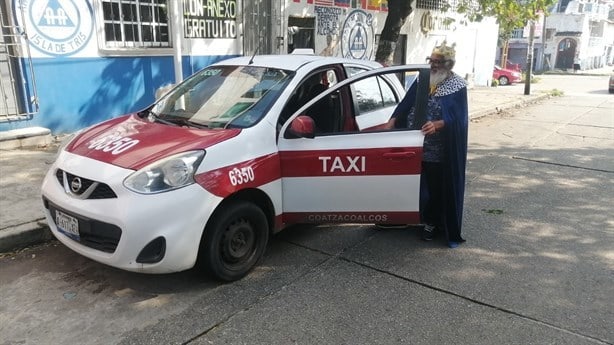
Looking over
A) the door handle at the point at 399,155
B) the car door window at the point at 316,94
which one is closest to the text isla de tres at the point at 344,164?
the door handle at the point at 399,155

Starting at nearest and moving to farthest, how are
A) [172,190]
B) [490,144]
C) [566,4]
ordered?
[172,190] < [490,144] < [566,4]

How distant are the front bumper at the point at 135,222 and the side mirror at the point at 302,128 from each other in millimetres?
855

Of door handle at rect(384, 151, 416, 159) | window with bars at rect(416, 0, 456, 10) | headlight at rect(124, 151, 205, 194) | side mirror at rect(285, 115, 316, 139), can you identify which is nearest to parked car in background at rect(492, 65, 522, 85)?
window with bars at rect(416, 0, 456, 10)

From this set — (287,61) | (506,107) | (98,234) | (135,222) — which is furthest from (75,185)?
(506,107)

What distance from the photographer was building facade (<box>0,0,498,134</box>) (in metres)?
6.93

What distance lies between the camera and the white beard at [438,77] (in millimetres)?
4211

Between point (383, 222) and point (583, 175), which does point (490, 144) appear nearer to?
point (583, 175)

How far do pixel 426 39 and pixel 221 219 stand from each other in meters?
14.7

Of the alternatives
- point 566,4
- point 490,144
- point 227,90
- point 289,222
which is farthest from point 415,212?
point 566,4

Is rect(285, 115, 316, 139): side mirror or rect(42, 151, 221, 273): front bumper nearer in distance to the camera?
rect(42, 151, 221, 273): front bumper

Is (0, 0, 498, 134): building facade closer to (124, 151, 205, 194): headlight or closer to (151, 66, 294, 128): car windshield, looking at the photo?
(151, 66, 294, 128): car windshield

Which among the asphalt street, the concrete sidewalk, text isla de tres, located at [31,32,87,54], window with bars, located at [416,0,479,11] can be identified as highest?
window with bars, located at [416,0,479,11]

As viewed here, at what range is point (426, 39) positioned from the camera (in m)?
16.5

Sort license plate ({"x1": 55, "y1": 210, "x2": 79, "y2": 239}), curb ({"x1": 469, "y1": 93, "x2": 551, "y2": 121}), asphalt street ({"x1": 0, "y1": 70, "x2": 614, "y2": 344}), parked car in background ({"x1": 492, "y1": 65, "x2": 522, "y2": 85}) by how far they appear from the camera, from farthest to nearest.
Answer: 1. parked car in background ({"x1": 492, "y1": 65, "x2": 522, "y2": 85})
2. curb ({"x1": 469, "y1": 93, "x2": 551, "y2": 121})
3. license plate ({"x1": 55, "y1": 210, "x2": 79, "y2": 239})
4. asphalt street ({"x1": 0, "y1": 70, "x2": 614, "y2": 344})
